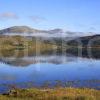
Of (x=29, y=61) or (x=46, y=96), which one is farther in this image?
(x=29, y=61)

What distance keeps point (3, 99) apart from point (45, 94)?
359cm

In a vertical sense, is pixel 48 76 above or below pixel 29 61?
above

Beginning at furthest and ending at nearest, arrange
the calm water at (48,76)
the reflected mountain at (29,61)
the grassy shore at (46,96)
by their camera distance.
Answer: the reflected mountain at (29,61)
the calm water at (48,76)
the grassy shore at (46,96)

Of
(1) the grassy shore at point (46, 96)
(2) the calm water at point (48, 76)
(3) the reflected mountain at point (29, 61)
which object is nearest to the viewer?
(1) the grassy shore at point (46, 96)

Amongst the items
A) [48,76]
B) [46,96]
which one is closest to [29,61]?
[48,76]

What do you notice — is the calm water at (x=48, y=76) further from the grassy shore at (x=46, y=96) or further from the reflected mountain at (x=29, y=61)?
the reflected mountain at (x=29, y=61)

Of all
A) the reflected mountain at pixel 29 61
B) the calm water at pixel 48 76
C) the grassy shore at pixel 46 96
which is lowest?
the reflected mountain at pixel 29 61

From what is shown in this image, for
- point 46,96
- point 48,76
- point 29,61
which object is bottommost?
point 29,61

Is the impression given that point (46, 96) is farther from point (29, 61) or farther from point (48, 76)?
point (29, 61)

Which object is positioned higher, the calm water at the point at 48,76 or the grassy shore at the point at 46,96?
the grassy shore at the point at 46,96

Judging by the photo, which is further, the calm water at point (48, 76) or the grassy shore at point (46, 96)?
the calm water at point (48, 76)

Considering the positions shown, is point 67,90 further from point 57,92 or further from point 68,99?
point 68,99

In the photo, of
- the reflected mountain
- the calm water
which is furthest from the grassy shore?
the reflected mountain

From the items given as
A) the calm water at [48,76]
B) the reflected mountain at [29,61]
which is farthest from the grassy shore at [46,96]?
the reflected mountain at [29,61]
